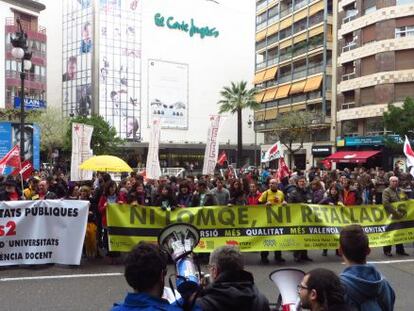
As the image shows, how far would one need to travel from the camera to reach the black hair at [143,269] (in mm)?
2520

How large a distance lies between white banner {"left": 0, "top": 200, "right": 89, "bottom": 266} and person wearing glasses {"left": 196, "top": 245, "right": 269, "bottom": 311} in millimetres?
6387

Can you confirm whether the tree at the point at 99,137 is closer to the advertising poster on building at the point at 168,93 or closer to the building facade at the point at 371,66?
the advertising poster on building at the point at 168,93

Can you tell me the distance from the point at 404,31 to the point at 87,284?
39.8 meters

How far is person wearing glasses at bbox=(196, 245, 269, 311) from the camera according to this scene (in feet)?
9.56

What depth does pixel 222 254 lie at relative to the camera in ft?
10.3

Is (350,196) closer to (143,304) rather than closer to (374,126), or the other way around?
(143,304)

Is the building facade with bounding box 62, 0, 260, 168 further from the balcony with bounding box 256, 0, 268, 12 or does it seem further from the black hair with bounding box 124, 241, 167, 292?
the black hair with bounding box 124, 241, 167, 292

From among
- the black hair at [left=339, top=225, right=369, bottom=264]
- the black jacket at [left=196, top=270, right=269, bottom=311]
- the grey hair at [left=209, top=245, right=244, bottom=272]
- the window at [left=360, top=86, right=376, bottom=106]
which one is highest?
the window at [left=360, top=86, right=376, bottom=106]

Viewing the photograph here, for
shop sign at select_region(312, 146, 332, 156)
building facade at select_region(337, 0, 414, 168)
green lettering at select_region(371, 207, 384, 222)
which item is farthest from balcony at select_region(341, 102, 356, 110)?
green lettering at select_region(371, 207, 384, 222)

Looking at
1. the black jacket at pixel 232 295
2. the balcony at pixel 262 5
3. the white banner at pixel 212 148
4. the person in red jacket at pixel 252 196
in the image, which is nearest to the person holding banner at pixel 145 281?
the black jacket at pixel 232 295

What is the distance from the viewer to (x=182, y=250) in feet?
11.1

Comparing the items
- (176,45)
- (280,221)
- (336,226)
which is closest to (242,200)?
(280,221)

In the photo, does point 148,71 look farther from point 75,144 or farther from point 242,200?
point 242,200

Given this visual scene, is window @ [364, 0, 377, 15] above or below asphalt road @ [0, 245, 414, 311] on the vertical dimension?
above
